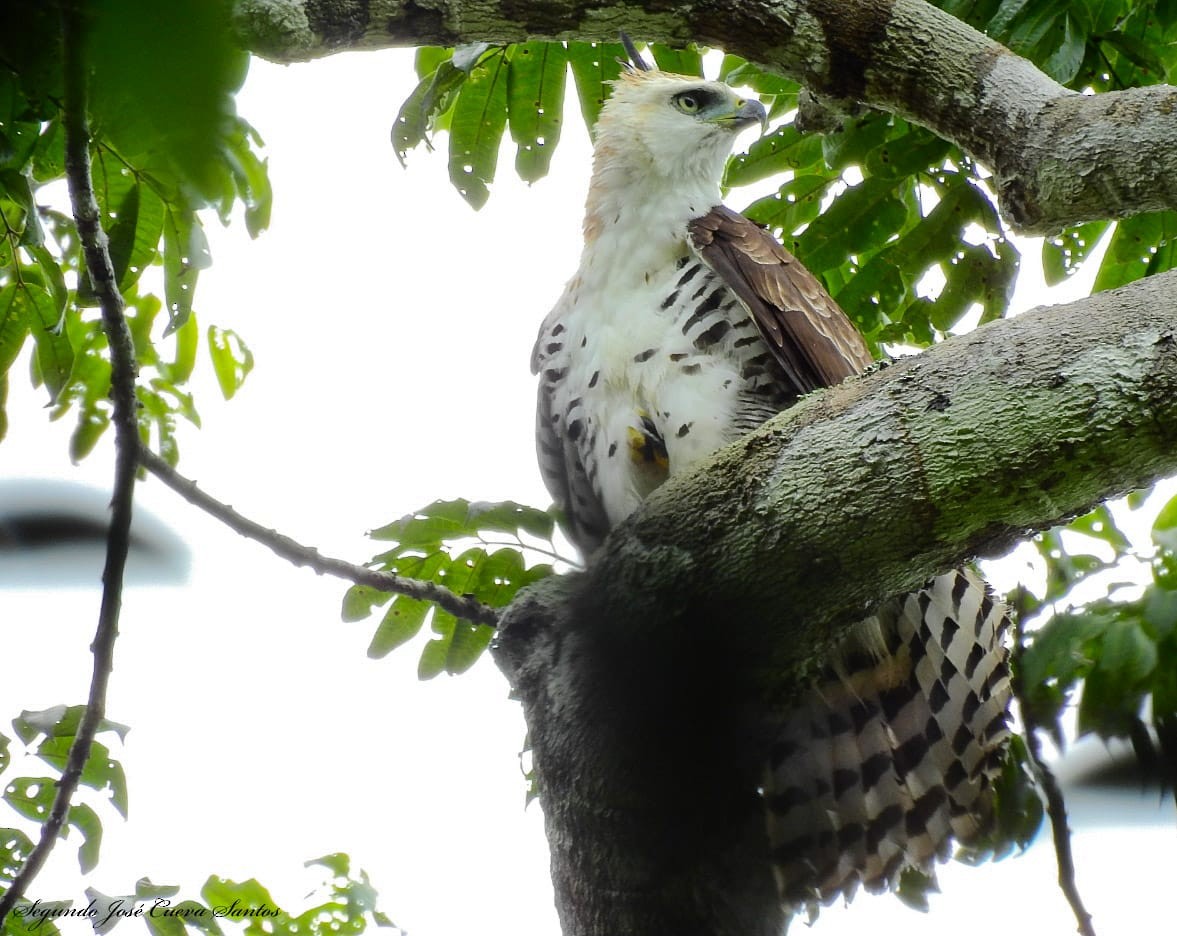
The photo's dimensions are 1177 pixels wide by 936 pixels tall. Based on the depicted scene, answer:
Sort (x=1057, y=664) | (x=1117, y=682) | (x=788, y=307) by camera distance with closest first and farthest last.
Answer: (x=1117, y=682), (x=1057, y=664), (x=788, y=307)

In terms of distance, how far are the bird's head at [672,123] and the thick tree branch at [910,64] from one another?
1236 mm

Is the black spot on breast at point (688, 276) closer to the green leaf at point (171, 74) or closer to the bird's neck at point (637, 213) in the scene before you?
the bird's neck at point (637, 213)

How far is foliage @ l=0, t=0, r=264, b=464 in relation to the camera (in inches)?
17.0

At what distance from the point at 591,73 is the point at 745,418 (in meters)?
1.23

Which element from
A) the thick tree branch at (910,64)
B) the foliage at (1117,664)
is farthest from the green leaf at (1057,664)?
the thick tree branch at (910,64)

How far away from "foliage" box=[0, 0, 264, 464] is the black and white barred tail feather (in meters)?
1.79

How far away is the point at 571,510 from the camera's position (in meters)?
3.95

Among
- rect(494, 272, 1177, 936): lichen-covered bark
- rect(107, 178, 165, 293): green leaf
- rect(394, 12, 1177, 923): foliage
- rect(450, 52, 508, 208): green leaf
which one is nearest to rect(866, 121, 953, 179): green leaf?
rect(394, 12, 1177, 923): foliage

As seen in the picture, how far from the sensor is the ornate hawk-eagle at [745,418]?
3.02 m

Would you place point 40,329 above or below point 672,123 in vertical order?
below

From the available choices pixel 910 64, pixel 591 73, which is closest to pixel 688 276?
pixel 591 73

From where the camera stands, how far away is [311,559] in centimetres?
252

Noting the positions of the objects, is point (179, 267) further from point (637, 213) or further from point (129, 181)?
point (637, 213)

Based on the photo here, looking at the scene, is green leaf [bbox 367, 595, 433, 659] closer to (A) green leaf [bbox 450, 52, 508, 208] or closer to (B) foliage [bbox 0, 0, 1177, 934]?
(B) foliage [bbox 0, 0, 1177, 934]
